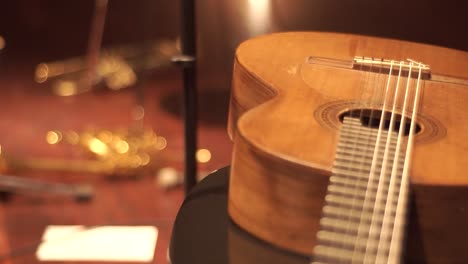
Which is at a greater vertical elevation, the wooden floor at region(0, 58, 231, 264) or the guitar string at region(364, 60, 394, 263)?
the guitar string at region(364, 60, 394, 263)

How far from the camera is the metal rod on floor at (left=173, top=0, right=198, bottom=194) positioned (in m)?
0.76

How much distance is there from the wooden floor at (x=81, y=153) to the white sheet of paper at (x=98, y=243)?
2 centimetres

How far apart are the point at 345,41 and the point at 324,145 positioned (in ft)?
1.05

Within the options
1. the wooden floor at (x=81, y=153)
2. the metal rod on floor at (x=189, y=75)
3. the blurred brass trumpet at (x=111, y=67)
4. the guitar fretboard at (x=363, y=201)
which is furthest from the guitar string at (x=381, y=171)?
the blurred brass trumpet at (x=111, y=67)

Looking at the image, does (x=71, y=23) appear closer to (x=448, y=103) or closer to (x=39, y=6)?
(x=39, y=6)

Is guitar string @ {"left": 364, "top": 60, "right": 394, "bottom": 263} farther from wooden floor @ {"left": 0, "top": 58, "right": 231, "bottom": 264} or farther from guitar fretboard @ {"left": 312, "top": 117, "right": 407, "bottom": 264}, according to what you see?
wooden floor @ {"left": 0, "top": 58, "right": 231, "bottom": 264}

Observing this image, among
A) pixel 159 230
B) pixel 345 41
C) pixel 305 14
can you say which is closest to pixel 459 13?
pixel 305 14

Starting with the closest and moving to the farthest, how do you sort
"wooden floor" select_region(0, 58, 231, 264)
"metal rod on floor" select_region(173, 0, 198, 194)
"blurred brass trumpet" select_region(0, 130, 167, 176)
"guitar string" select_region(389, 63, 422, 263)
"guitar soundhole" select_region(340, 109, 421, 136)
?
"guitar string" select_region(389, 63, 422, 263) → "guitar soundhole" select_region(340, 109, 421, 136) → "metal rod on floor" select_region(173, 0, 198, 194) → "wooden floor" select_region(0, 58, 231, 264) → "blurred brass trumpet" select_region(0, 130, 167, 176)

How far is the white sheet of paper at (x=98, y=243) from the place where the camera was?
4.25ft

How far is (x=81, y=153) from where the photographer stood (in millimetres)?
1690

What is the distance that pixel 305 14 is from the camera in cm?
129

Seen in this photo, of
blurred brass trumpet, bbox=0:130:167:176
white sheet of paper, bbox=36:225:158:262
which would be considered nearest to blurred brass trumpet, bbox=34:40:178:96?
blurred brass trumpet, bbox=0:130:167:176

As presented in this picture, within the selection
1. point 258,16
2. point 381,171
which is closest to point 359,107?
point 381,171

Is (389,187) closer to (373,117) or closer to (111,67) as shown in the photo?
(373,117)
